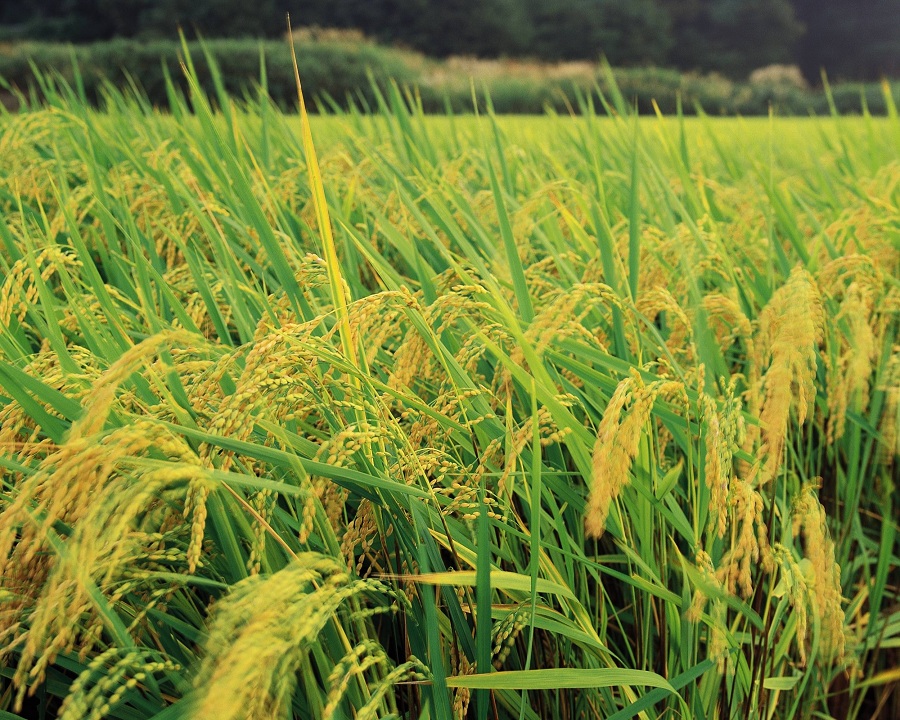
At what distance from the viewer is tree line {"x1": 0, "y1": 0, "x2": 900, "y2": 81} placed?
1894 centimetres

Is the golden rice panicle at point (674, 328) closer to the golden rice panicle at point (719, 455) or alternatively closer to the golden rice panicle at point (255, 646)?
the golden rice panicle at point (719, 455)

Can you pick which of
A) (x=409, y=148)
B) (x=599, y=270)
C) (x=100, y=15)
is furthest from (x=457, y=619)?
(x=100, y=15)

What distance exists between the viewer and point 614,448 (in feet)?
2.27

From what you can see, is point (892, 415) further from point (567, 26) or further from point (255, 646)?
point (567, 26)

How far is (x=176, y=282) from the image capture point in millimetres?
1333

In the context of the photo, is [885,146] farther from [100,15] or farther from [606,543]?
[100,15]

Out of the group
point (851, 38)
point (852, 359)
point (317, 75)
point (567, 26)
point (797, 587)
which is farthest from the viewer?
point (851, 38)

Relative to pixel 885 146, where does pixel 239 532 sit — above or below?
below

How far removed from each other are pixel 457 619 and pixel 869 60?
32236mm

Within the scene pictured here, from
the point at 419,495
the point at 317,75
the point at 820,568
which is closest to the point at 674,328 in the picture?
the point at 820,568

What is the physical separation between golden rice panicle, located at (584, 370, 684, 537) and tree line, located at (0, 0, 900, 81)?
18.1m

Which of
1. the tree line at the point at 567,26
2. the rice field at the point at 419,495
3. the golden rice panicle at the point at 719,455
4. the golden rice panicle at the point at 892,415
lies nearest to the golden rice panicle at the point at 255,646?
the rice field at the point at 419,495

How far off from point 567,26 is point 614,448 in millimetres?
25098

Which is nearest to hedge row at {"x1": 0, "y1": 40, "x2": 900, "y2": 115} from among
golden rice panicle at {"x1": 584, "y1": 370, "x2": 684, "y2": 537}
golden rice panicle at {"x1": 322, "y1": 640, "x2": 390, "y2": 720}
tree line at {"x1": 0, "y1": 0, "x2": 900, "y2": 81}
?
tree line at {"x1": 0, "y1": 0, "x2": 900, "y2": 81}
